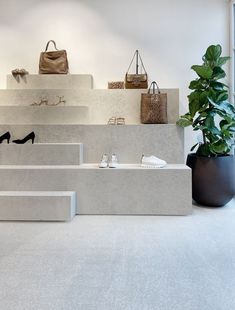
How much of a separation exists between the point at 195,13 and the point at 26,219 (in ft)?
11.5

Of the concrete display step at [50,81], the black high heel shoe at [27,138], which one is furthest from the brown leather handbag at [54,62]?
the black high heel shoe at [27,138]

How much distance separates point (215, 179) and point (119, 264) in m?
1.69

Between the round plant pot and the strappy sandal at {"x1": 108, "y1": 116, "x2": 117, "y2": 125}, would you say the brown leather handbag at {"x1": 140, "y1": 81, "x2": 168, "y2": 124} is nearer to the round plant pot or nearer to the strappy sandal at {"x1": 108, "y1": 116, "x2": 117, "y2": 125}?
the strappy sandal at {"x1": 108, "y1": 116, "x2": 117, "y2": 125}

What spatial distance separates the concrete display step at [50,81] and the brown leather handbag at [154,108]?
89cm

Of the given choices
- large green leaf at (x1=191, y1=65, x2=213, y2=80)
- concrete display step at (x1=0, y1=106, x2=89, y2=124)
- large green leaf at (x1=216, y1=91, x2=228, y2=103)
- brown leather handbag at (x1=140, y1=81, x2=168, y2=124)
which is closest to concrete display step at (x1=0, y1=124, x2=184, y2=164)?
brown leather handbag at (x1=140, y1=81, x2=168, y2=124)

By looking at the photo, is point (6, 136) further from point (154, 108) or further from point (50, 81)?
point (154, 108)

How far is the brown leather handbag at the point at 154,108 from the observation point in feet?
11.7

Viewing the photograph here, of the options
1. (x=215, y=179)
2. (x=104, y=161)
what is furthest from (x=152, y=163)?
(x=215, y=179)

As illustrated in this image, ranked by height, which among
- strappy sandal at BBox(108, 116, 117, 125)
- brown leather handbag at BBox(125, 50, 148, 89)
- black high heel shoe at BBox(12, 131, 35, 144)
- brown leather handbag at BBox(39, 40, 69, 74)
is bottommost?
black high heel shoe at BBox(12, 131, 35, 144)

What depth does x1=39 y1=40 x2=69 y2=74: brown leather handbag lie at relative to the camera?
3973mm

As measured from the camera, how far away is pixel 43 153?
336 cm

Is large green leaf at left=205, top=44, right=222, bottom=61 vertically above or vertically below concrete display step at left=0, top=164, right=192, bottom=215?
above

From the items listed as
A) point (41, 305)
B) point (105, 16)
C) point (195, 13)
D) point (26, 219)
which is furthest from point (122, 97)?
point (41, 305)

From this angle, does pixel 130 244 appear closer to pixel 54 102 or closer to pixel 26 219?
pixel 26 219
